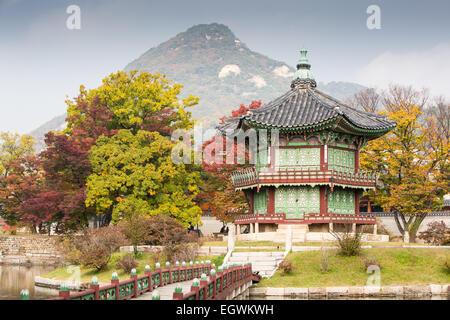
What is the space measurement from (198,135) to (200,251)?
17716 millimetres

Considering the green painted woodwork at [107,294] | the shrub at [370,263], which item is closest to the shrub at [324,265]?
the shrub at [370,263]

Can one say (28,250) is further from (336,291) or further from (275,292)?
(336,291)

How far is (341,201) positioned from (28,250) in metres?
29.3

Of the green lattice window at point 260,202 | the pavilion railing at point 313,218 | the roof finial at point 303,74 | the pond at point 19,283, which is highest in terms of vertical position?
the roof finial at point 303,74

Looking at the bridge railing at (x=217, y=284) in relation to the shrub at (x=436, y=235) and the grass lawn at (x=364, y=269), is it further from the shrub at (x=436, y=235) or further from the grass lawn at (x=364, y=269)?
the shrub at (x=436, y=235)

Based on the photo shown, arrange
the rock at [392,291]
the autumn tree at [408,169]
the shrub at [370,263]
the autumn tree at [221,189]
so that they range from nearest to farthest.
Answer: the rock at [392,291]
the shrub at [370,263]
the autumn tree at [408,169]
the autumn tree at [221,189]

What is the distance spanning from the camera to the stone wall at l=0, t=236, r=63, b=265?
52.6 meters

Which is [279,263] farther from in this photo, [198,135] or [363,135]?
[198,135]

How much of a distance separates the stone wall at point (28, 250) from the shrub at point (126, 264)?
2091 cm

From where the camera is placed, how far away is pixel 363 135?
4162cm

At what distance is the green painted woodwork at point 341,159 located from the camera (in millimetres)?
40062

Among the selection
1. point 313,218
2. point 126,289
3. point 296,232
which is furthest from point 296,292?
point 126,289

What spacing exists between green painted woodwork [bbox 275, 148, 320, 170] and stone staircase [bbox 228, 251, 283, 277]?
8.55 meters
